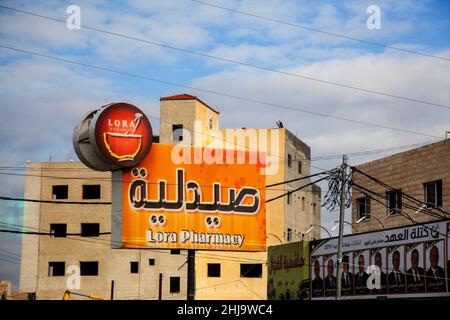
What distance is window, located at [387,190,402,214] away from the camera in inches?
2064

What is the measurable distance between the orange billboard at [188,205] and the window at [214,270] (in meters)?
25.9

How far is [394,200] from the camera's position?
5328cm

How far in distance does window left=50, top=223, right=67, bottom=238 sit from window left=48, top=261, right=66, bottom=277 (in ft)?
8.66

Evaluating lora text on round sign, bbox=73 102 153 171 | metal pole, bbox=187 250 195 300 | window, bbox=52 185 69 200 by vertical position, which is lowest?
metal pole, bbox=187 250 195 300

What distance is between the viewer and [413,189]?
167 feet

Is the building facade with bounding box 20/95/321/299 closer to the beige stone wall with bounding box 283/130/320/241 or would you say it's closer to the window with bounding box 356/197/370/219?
the beige stone wall with bounding box 283/130/320/241

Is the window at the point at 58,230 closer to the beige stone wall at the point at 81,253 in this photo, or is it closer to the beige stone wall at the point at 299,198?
the beige stone wall at the point at 81,253

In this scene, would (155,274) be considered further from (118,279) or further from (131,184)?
(131,184)

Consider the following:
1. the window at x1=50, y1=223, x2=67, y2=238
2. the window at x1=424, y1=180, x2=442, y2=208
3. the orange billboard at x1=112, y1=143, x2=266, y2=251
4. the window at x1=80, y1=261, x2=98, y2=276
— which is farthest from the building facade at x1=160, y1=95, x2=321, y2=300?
the window at x1=424, y1=180, x2=442, y2=208

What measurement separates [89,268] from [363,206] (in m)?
31.9

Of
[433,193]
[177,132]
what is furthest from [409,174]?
[177,132]

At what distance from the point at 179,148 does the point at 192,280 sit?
791cm
